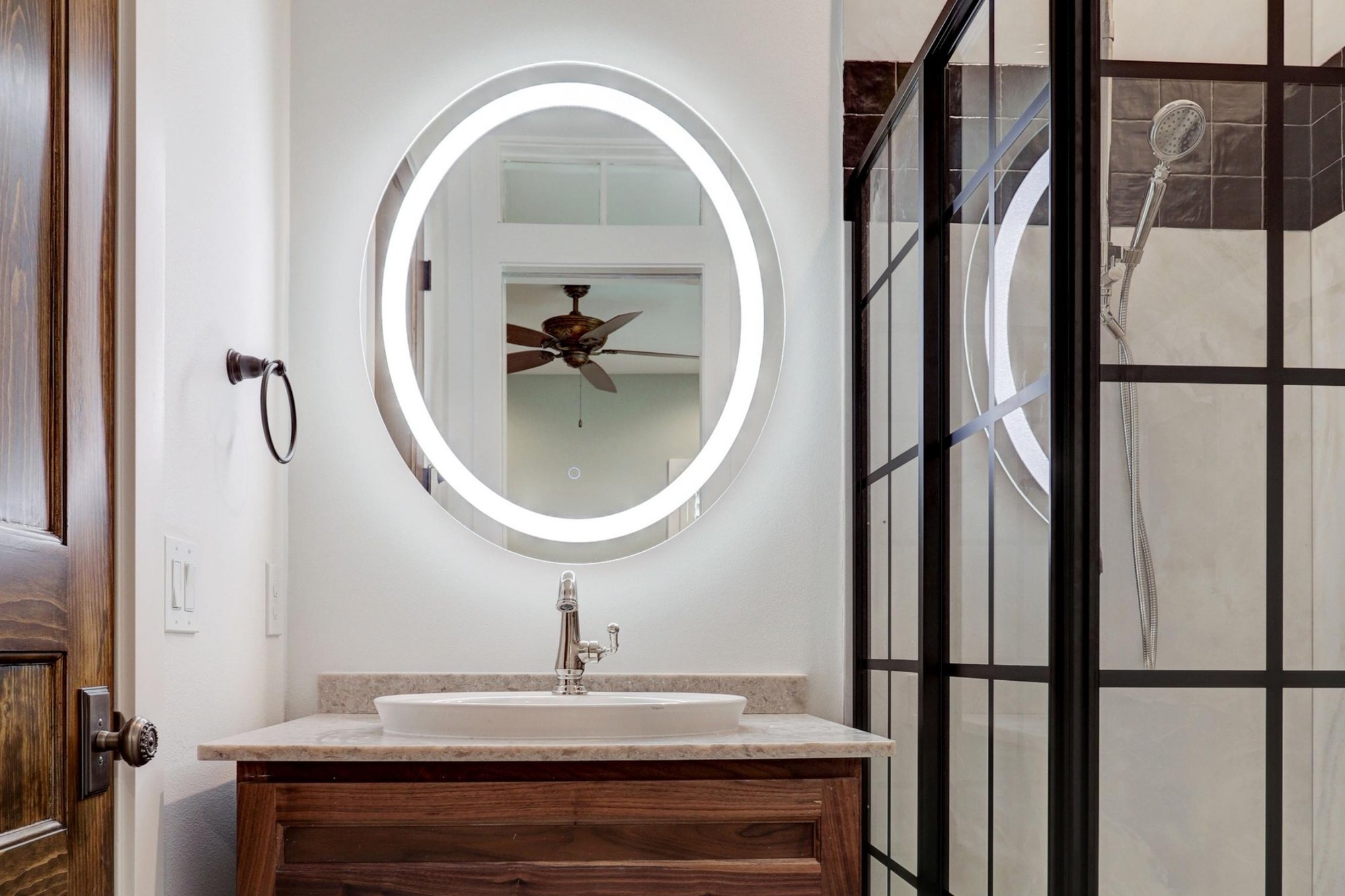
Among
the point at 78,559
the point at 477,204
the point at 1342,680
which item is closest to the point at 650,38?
the point at 477,204

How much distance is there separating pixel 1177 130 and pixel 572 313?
3.86ft

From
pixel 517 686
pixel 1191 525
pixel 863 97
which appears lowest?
pixel 517 686

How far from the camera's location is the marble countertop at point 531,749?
1.36 metres

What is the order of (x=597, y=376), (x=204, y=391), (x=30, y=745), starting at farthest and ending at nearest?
(x=597, y=376) < (x=204, y=391) < (x=30, y=745)

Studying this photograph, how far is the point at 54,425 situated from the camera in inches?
39.1

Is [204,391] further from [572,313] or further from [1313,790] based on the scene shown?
[1313,790]

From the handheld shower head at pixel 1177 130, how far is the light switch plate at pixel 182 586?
3.77 feet

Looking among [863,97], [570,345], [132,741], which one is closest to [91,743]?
[132,741]

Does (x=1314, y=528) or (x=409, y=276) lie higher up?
(x=409, y=276)

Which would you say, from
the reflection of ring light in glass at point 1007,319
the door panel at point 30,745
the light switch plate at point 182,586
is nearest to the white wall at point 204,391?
the light switch plate at point 182,586

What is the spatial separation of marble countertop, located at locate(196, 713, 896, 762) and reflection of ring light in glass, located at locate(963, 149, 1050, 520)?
411 mm

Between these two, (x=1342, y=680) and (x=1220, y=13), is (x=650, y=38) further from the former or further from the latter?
(x=1342, y=680)

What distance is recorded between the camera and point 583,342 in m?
1.97

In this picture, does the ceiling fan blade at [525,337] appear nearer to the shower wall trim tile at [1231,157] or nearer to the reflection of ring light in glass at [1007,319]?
the reflection of ring light in glass at [1007,319]
